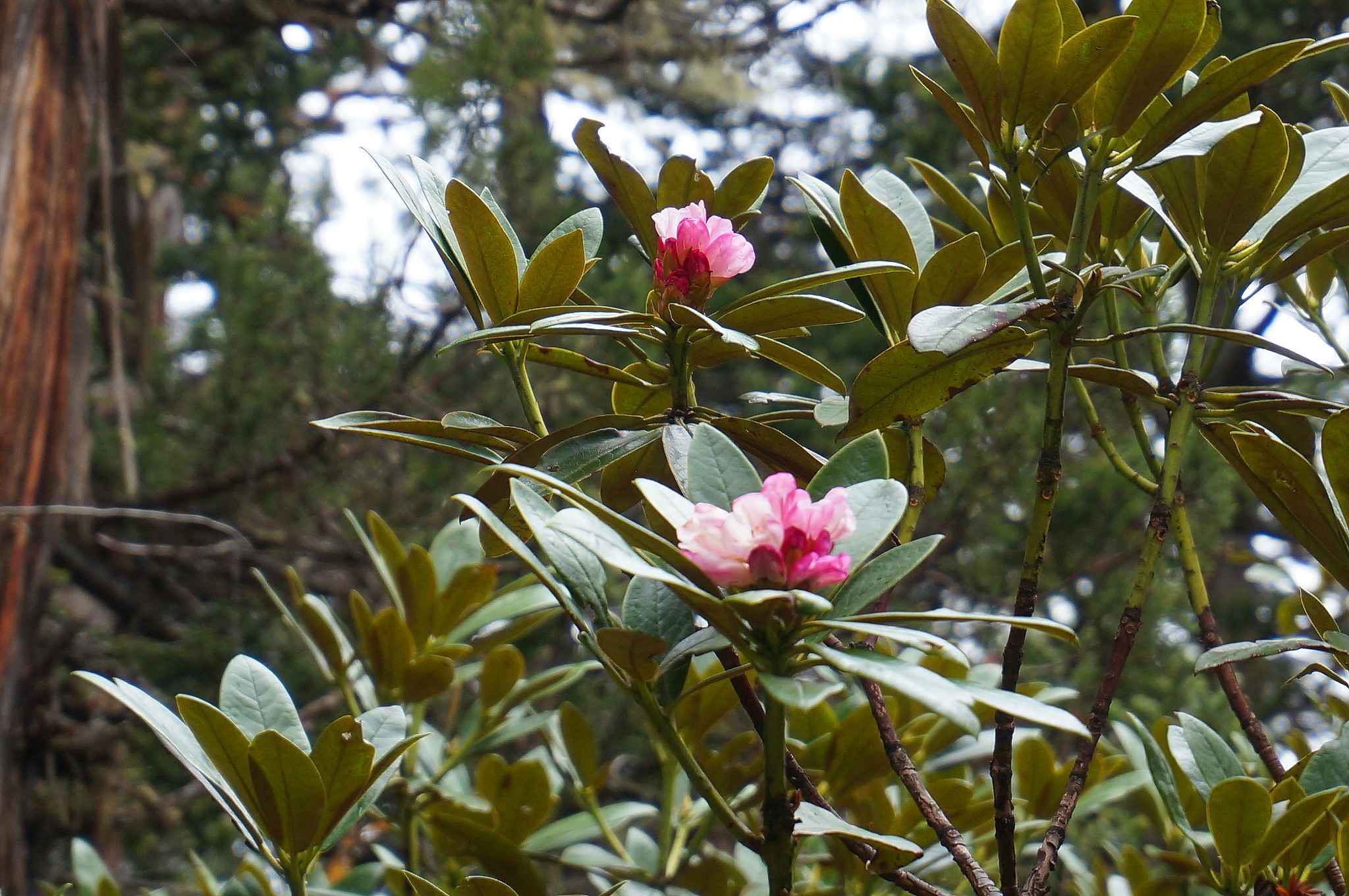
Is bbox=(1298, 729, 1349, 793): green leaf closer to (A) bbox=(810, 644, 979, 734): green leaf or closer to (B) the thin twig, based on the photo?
(B) the thin twig

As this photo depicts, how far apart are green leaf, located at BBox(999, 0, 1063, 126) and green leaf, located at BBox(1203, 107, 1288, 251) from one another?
108mm

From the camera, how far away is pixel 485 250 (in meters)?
0.58

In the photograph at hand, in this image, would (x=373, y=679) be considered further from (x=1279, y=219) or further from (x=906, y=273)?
(x=1279, y=219)

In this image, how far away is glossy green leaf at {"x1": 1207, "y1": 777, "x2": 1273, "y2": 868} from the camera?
54 centimetres

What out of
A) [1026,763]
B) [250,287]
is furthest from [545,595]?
[250,287]

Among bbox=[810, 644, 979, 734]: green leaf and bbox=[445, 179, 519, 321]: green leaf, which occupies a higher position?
bbox=[445, 179, 519, 321]: green leaf

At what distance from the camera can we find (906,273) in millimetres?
606

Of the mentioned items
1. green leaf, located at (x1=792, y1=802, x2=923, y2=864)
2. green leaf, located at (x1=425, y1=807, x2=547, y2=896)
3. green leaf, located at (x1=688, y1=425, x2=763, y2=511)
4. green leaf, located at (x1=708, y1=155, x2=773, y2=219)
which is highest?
green leaf, located at (x1=708, y1=155, x2=773, y2=219)

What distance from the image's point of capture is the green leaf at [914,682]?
1.14ft

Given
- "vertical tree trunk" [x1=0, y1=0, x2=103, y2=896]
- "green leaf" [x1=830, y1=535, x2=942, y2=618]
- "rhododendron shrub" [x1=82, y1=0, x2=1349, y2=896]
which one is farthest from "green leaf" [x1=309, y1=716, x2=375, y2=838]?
"vertical tree trunk" [x1=0, y1=0, x2=103, y2=896]

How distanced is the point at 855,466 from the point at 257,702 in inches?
15.4

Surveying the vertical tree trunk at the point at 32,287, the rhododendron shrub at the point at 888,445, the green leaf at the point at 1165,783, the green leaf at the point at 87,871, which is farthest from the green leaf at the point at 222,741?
the vertical tree trunk at the point at 32,287

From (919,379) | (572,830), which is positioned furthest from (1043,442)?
(572,830)

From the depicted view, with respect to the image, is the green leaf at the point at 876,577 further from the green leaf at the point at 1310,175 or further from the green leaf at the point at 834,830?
the green leaf at the point at 1310,175
